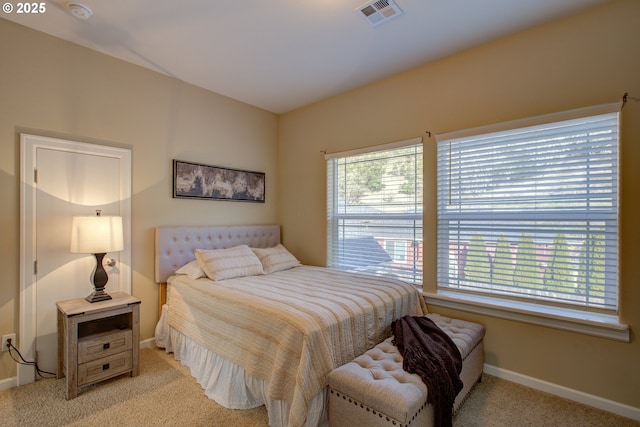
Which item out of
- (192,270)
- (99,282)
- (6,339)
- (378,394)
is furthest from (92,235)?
(378,394)

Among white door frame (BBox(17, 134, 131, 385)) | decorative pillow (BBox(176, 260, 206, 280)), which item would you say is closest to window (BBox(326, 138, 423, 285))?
decorative pillow (BBox(176, 260, 206, 280))

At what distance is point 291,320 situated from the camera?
1.85 m

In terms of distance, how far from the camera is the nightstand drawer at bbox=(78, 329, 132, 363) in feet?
7.30

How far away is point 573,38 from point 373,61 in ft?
4.94

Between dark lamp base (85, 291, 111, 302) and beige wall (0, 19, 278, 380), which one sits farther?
dark lamp base (85, 291, 111, 302)

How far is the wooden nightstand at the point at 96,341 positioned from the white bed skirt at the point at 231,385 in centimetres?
40

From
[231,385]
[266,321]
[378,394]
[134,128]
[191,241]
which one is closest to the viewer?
[378,394]

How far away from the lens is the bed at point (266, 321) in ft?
5.79

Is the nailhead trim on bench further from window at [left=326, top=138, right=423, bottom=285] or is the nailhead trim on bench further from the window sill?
window at [left=326, top=138, right=423, bottom=285]

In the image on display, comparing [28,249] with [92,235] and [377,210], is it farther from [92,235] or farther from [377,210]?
[377,210]

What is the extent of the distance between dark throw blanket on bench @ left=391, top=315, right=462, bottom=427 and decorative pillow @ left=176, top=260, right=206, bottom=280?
6.14ft

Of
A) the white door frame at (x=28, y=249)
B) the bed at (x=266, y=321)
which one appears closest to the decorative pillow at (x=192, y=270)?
the bed at (x=266, y=321)

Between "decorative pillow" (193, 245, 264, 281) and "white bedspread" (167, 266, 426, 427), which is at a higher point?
"decorative pillow" (193, 245, 264, 281)

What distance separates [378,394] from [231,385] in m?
1.14
